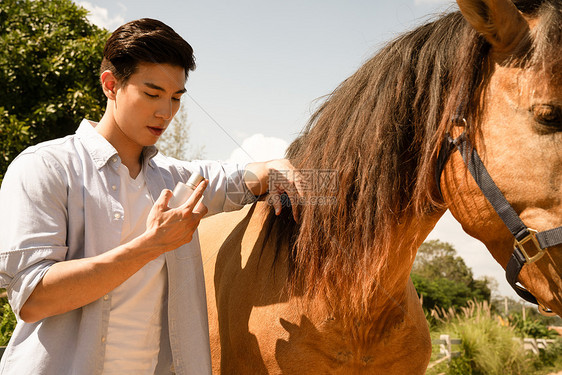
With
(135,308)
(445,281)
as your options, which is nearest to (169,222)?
(135,308)

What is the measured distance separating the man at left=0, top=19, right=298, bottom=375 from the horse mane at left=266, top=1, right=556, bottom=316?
0.51 meters

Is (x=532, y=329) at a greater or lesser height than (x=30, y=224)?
lesser

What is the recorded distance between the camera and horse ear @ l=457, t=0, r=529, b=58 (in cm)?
153

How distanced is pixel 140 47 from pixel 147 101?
192mm

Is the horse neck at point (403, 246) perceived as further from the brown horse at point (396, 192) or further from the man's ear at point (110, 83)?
the man's ear at point (110, 83)

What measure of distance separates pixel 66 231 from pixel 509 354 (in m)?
8.07

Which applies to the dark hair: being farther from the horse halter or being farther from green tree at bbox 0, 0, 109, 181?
green tree at bbox 0, 0, 109, 181

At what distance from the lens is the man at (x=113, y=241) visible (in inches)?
53.0

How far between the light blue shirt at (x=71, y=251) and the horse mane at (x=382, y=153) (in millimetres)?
481

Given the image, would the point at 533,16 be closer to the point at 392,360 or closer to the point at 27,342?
the point at 392,360

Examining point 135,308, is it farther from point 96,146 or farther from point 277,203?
point 277,203

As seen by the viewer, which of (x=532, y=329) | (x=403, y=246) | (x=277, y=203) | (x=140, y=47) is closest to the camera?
(x=140, y=47)

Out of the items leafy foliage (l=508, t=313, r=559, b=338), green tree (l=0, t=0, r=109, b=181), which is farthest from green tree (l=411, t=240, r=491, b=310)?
green tree (l=0, t=0, r=109, b=181)

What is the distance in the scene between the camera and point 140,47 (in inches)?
63.1
